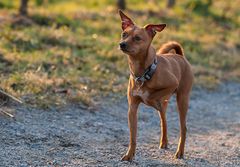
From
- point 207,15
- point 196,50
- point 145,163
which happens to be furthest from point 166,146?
point 207,15

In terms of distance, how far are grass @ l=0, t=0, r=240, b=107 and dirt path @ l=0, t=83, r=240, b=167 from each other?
55 cm

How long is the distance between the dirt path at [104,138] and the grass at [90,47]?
0.55 metres

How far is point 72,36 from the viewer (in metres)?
14.2

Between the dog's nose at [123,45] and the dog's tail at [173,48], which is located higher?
the dog's nose at [123,45]

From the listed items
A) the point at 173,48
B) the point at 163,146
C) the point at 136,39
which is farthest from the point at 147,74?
the point at 163,146

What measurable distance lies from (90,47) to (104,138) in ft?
19.0

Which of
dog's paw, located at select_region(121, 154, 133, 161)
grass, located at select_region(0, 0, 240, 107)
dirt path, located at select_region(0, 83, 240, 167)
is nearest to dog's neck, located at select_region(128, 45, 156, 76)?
dog's paw, located at select_region(121, 154, 133, 161)

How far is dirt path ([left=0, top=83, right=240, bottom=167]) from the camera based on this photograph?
6.90m

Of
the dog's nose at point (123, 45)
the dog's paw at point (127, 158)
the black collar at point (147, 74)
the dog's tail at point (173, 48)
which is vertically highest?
the dog's nose at point (123, 45)

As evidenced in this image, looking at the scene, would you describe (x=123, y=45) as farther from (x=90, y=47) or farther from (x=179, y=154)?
(x=90, y=47)

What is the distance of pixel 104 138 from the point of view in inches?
323

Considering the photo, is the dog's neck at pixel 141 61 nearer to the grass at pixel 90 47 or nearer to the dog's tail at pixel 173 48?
the dog's tail at pixel 173 48

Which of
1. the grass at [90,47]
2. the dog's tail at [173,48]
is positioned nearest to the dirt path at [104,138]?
the grass at [90,47]

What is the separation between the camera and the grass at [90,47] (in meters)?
10.1
